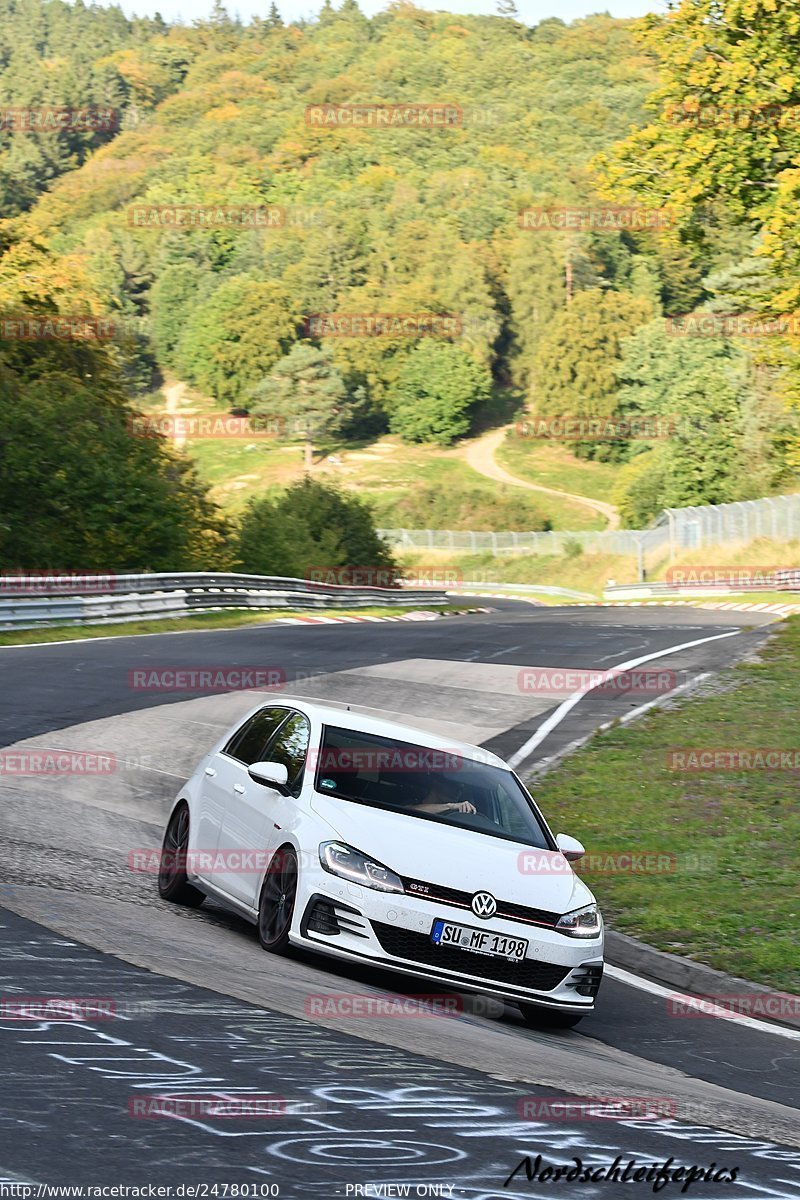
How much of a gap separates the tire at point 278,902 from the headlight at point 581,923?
4.82 ft

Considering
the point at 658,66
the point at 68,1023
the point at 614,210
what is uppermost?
the point at 614,210

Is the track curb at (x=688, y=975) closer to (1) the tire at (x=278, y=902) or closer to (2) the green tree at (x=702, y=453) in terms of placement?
(1) the tire at (x=278, y=902)

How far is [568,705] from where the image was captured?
73.7 ft

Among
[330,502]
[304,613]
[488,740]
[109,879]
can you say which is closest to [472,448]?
[330,502]

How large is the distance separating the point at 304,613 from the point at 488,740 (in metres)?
26.0

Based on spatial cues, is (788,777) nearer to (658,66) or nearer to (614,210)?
(658,66)

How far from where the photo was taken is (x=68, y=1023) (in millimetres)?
5984

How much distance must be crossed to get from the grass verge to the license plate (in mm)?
20840

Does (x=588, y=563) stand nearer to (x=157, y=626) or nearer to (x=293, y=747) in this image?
(x=157, y=626)

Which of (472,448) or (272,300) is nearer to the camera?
(472,448)

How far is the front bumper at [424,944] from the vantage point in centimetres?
809

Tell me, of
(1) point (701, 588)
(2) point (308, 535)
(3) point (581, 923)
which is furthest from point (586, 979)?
(1) point (701, 588)

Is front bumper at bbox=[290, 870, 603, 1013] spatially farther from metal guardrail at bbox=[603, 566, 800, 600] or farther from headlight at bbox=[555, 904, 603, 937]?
metal guardrail at bbox=[603, 566, 800, 600]

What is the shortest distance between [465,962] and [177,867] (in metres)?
2.61
